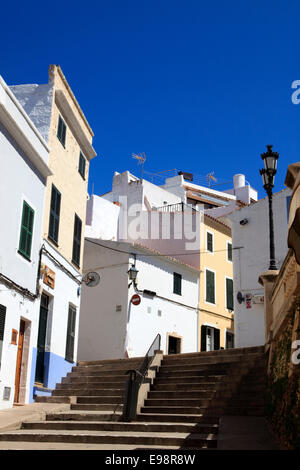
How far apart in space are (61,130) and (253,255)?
10660mm

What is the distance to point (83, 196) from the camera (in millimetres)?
21219

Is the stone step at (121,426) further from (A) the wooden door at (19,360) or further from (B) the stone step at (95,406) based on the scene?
(A) the wooden door at (19,360)

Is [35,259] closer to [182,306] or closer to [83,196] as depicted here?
[83,196]

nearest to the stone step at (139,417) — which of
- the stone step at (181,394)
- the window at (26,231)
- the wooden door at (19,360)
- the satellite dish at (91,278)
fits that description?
the stone step at (181,394)

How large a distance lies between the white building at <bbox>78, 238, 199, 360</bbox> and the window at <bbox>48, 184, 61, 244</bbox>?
8.67 meters

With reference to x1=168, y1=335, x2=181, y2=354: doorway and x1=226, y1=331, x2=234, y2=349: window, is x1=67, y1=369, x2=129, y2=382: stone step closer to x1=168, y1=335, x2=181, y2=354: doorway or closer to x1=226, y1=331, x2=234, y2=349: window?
x1=168, y1=335, x2=181, y2=354: doorway

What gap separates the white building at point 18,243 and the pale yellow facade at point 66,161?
1.36 meters

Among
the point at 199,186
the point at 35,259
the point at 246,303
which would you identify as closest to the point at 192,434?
the point at 35,259

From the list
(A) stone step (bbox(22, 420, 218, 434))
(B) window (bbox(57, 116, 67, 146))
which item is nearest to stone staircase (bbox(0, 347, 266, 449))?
(A) stone step (bbox(22, 420, 218, 434))

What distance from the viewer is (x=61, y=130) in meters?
19.4

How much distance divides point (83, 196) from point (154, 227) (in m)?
13.5

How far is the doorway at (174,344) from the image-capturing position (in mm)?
28786

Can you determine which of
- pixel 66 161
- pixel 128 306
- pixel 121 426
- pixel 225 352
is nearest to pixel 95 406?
pixel 121 426

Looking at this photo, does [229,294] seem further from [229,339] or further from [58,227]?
[58,227]
